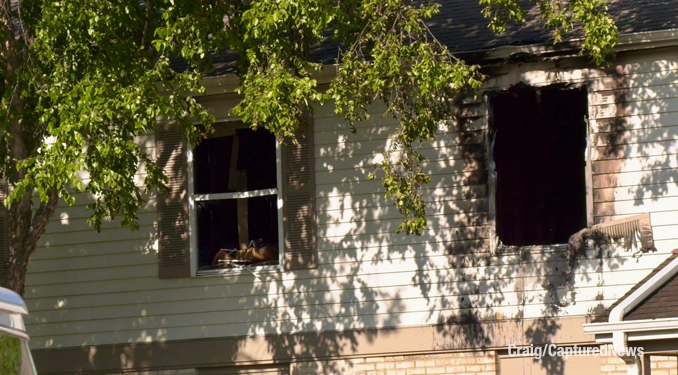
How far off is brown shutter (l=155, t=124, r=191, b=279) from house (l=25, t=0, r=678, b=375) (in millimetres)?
17

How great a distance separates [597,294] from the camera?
11.0 m

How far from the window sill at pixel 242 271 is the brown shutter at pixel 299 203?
7.5 inches

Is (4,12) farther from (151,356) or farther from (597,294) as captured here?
(597,294)

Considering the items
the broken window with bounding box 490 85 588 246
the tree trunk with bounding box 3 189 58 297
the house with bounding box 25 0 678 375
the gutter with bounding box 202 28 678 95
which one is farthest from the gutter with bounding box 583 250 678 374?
the tree trunk with bounding box 3 189 58 297

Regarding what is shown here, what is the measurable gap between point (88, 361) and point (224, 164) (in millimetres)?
2789

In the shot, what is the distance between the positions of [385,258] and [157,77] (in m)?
3.39

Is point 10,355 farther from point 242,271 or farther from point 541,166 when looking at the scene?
point 541,166

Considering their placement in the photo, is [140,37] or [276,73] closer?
[276,73]

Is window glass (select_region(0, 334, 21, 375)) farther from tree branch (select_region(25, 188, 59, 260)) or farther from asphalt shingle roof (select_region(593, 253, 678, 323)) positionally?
asphalt shingle roof (select_region(593, 253, 678, 323))

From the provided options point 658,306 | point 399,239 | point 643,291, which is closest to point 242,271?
point 399,239

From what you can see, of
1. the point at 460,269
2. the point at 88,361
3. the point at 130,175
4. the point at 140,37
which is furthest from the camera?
the point at 88,361

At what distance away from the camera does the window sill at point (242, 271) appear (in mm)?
11909

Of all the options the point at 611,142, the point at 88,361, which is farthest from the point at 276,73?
the point at 88,361

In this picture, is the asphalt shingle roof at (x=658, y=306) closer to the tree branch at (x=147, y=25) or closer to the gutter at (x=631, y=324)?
the gutter at (x=631, y=324)
